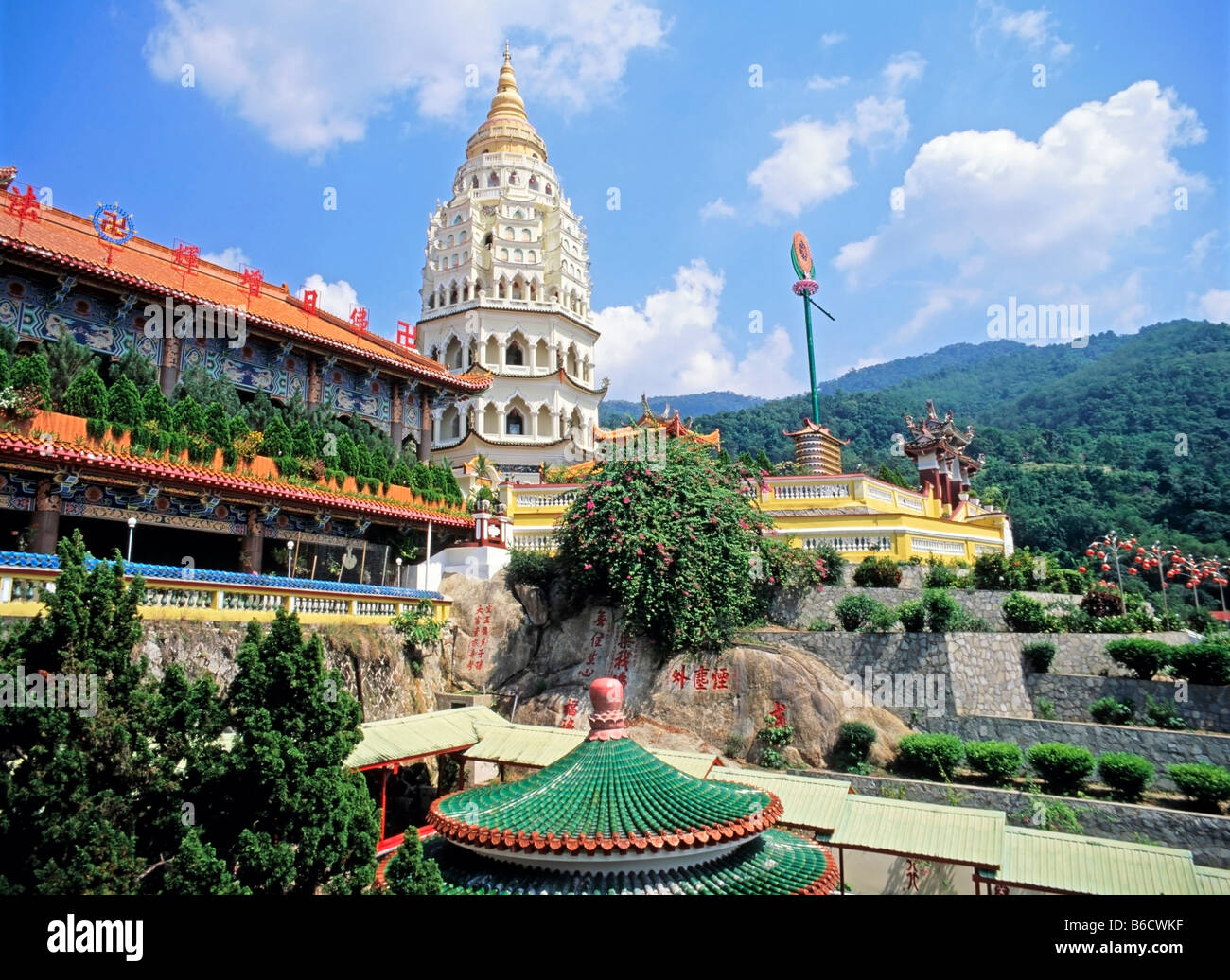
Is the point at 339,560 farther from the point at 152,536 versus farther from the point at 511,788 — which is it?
the point at 511,788

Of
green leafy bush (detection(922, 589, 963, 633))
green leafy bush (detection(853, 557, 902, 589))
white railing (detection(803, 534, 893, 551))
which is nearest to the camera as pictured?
green leafy bush (detection(922, 589, 963, 633))

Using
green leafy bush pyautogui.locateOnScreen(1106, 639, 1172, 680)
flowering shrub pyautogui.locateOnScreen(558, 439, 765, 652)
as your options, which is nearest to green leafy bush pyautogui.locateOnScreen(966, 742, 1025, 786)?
green leafy bush pyautogui.locateOnScreen(1106, 639, 1172, 680)

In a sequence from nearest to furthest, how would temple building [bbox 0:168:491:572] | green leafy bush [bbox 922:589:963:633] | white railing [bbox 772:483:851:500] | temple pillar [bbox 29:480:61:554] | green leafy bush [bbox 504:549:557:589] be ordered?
temple pillar [bbox 29:480:61:554] < temple building [bbox 0:168:491:572] < green leafy bush [bbox 922:589:963:633] < green leafy bush [bbox 504:549:557:589] < white railing [bbox 772:483:851:500]

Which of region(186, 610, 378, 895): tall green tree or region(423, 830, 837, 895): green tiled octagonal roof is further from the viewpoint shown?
region(186, 610, 378, 895): tall green tree

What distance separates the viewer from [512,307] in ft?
140

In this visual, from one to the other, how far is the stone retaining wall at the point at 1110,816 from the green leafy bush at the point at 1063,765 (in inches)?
24.6

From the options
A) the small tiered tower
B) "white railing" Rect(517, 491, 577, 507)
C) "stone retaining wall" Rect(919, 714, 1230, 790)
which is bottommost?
"stone retaining wall" Rect(919, 714, 1230, 790)

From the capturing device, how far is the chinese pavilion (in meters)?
7.04

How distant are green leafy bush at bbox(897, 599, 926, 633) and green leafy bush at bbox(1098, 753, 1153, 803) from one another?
17.1 feet

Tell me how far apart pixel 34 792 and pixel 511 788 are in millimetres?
4325

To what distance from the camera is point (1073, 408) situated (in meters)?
117

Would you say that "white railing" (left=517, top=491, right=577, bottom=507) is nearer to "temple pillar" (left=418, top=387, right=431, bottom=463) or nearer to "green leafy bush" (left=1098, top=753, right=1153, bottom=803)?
"temple pillar" (left=418, top=387, right=431, bottom=463)

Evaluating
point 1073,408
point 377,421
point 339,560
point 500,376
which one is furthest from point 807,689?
point 1073,408

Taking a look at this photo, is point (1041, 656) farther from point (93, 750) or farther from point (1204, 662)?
point (93, 750)
